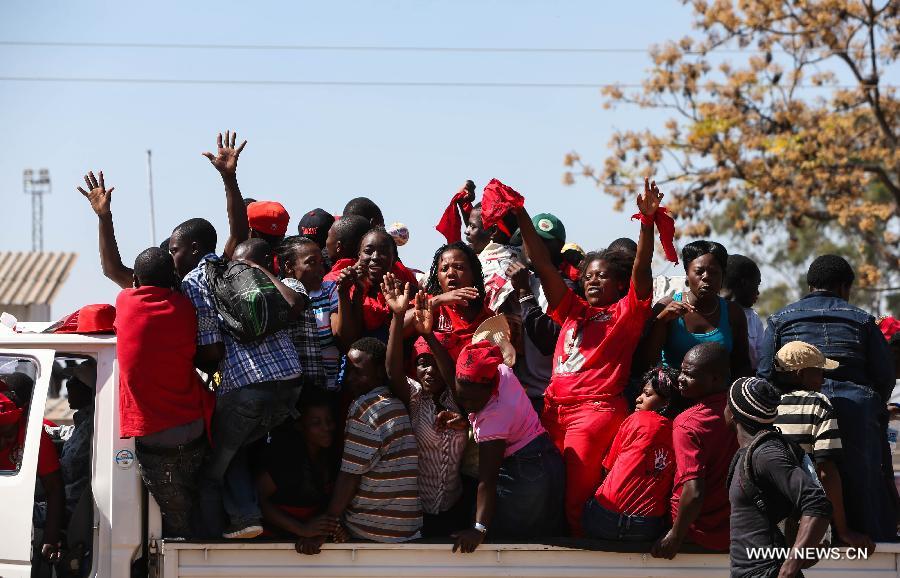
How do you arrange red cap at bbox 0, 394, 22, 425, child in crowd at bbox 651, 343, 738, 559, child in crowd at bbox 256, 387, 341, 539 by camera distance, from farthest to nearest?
1. red cap at bbox 0, 394, 22, 425
2. child in crowd at bbox 256, 387, 341, 539
3. child in crowd at bbox 651, 343, 738, 559

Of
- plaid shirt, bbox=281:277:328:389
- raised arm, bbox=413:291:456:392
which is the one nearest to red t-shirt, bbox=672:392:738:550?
raised arm, bbox=413:291:456:392

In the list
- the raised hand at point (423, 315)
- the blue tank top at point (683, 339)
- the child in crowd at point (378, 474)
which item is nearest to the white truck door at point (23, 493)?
the child in crowd at point (378, 474)

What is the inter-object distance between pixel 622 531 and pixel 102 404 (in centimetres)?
235

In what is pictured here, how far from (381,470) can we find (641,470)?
3.82 feet

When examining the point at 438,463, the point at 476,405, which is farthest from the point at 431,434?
the point at 476,405

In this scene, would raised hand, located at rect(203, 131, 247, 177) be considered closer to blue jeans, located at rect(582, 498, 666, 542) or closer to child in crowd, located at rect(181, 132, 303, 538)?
child in crowd, located at rect(181, 132, 303, 538)

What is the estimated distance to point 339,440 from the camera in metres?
5.51

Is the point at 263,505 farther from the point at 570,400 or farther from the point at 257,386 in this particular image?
the point at 570,400

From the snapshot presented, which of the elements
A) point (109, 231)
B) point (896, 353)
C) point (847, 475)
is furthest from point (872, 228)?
point (109, 231)

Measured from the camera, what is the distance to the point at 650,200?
564 cm

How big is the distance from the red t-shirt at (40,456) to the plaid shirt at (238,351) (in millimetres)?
798

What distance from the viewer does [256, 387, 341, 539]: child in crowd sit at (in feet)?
17.3

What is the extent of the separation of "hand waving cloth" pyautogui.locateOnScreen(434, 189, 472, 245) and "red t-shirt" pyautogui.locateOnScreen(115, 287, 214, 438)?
2.43 meters

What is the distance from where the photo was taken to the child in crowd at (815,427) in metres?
5.17
